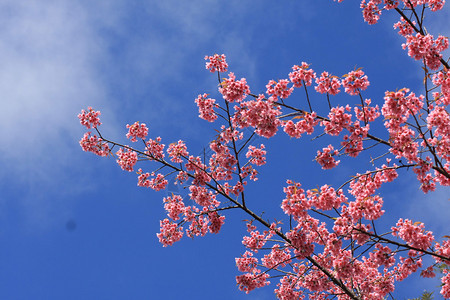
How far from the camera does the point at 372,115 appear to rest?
27.3ft

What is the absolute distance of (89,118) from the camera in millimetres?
11258

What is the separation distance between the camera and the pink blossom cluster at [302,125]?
26.6 ft

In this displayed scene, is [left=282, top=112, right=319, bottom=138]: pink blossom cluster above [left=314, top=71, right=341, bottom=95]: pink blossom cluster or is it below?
below

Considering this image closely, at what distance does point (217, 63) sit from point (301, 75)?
2.29m

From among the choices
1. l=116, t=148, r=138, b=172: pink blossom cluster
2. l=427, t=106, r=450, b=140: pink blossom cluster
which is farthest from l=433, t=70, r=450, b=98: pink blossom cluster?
l=116, t=148, r=138, b=172: pink blossom cluster

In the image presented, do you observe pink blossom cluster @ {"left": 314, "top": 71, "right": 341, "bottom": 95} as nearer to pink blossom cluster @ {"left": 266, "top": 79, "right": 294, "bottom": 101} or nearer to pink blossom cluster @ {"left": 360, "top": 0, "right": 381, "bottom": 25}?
pink blossom cluster @ {"left": 266, "top": 79, "right": 294, "bottom": 101}

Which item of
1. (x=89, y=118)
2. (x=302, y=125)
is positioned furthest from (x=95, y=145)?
(x=302, y=125)

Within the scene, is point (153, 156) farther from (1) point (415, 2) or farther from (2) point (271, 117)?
(1) point (415, 2)

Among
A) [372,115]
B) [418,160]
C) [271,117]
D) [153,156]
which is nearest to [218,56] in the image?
[271,117]

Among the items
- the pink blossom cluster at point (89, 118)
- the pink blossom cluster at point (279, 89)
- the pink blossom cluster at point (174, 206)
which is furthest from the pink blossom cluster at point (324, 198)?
the pink blossom cluster at point (89, 118)

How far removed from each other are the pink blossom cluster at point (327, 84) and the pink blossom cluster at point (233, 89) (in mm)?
1603

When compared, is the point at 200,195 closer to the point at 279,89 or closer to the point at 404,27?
the point at 279,89

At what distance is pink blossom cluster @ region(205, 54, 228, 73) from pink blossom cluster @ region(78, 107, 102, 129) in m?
3.98

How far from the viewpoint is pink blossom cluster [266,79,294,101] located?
27.5 ft
